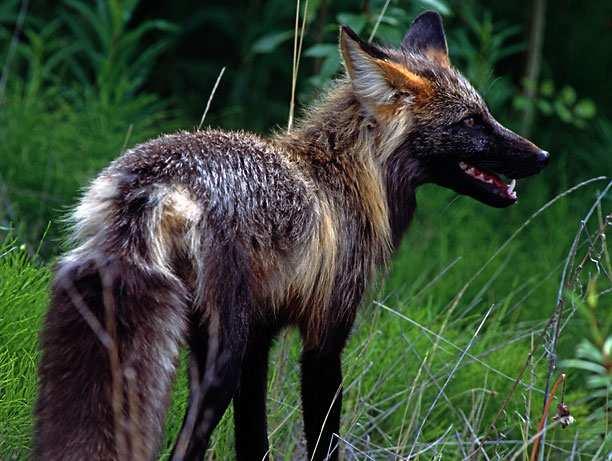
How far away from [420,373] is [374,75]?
1260 mm

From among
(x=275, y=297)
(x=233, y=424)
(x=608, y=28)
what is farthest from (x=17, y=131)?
(x=608, y=28)

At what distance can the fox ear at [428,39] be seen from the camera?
5.16 meters

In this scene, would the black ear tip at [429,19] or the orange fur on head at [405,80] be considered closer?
the orange fur on head at [405,80]

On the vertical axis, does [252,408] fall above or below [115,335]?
below

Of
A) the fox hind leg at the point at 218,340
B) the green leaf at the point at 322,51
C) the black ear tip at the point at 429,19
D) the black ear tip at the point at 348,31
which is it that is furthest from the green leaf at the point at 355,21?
the fox hind leg at the point at 218,340

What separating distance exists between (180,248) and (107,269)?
27 centimetres

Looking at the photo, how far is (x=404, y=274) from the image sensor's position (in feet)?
23.5

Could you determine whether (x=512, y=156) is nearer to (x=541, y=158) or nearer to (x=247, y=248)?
(x=541, y=158)

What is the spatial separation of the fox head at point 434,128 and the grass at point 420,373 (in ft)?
1.86

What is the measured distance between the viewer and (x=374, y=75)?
4543 millimetres

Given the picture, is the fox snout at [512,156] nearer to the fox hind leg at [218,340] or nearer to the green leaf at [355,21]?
the fox hind leg at [218,340]

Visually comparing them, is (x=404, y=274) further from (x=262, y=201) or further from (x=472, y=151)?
(x=262, y=201)

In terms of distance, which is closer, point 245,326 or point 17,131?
point 245,326

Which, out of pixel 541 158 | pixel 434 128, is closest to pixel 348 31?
pixel 434 128
